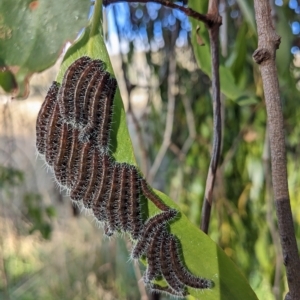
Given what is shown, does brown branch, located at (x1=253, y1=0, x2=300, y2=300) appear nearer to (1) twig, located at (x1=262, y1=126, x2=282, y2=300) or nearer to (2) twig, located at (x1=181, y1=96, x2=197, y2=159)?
(1) twig, located at (x1=262, y1=126, x2=282, y2=300)

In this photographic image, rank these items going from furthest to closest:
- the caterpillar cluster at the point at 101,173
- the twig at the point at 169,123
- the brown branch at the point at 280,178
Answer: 1. the twig at the point at 169,123
2. the caterpillar cluster at the point at 101,173
3. the brown branch at the point at 280,178

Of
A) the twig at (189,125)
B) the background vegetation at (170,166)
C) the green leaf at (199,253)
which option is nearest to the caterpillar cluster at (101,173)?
the green leaf at (199,253)

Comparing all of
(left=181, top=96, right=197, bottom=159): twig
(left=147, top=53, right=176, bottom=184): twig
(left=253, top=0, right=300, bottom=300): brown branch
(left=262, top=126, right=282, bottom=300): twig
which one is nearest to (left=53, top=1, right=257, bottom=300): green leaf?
(left=253, top=0, right=300, bottom=300): brown branch

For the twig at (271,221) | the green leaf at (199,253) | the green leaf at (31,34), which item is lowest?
the twig at (271,221)

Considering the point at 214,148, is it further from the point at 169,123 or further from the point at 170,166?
the point at 170,166

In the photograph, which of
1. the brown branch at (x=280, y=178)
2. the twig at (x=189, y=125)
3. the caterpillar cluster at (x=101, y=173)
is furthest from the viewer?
the twig at (x=189, y=125)

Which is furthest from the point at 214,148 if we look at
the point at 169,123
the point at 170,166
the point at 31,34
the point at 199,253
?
the point at 170,166

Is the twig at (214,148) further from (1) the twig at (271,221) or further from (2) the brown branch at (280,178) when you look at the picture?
(1) the twig at (271,221)

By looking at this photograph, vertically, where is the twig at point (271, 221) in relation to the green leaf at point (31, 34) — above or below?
below
